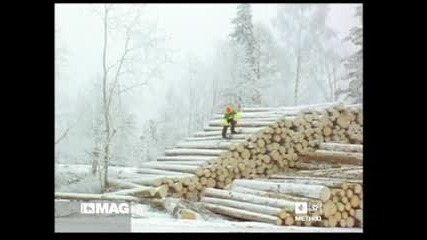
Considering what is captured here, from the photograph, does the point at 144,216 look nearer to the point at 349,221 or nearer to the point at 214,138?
the point at 214,138

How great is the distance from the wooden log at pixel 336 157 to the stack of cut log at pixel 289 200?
0.53ft

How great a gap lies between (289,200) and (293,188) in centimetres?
11

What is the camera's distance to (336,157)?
706 centimetres

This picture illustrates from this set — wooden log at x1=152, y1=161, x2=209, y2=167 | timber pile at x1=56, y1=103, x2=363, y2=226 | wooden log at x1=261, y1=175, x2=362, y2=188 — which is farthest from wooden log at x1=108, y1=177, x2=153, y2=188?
wooden log at x1=261, y1=175, x2=362, y2=188

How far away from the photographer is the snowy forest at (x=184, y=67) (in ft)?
23.0

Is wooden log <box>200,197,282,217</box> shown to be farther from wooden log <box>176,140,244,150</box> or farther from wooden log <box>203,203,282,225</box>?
wooden log <box>176,140,244,150</box>

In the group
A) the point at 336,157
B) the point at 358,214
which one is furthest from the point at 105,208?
the point at 358,214

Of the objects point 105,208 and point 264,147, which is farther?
point 264,147

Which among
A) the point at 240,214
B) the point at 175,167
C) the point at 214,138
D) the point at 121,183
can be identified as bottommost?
the point at 240,214

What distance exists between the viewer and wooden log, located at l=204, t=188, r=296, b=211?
6.96 meters

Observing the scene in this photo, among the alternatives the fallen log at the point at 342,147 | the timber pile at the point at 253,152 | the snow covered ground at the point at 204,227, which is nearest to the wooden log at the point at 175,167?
the timber pile at the point at 253,152
